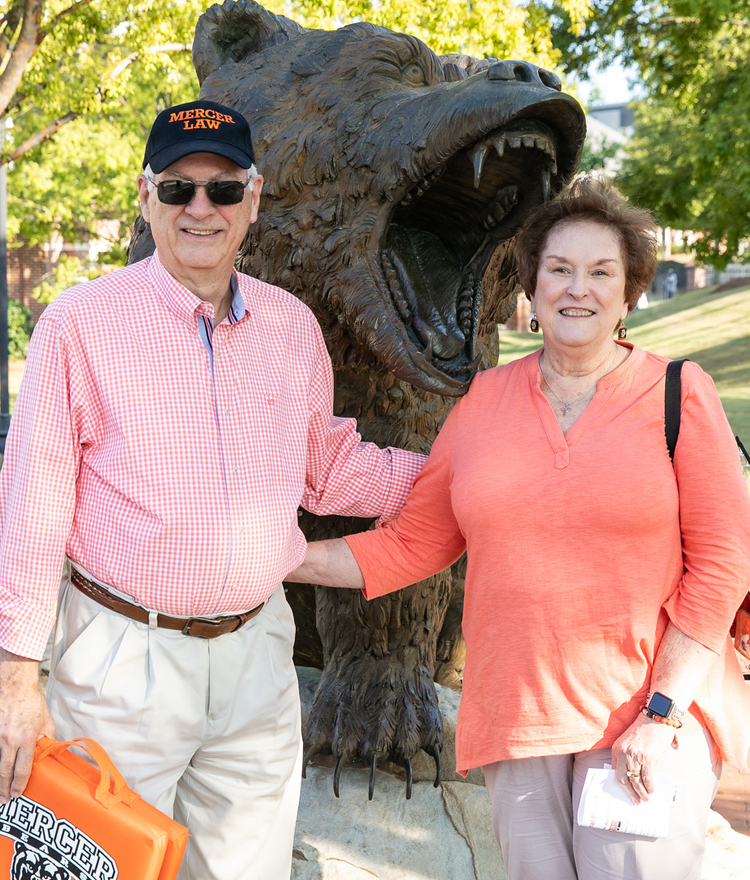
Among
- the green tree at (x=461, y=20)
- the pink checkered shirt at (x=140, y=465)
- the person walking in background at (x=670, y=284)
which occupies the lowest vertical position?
the person walking in background at (x=670, y=284)

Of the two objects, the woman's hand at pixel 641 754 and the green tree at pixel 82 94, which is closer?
the woman's hand at pixel 641 754

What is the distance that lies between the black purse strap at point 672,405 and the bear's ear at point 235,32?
5.89 feet

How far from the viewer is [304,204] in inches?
111

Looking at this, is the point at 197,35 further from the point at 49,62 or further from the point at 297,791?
the point at 49,62

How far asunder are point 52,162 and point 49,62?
6.66 metres

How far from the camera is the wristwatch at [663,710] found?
2.08 metres

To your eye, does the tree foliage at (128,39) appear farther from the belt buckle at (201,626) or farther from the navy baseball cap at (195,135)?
the belt buckle at (201,626)

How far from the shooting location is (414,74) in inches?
114

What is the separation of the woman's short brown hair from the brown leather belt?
1153 mm

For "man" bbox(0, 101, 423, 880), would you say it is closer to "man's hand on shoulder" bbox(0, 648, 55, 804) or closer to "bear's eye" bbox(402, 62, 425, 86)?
"man's hand on shoulder" bbox(0, 648, 55, 804)

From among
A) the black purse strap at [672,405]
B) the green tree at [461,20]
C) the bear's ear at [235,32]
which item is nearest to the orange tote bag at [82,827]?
the black purse strap at [672,405]

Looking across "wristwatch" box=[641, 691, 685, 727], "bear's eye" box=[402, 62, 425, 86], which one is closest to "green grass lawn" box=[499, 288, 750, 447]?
"bear's eye" box=[402, 62, 425, 86]

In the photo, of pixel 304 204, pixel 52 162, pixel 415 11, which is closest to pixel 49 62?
pixel 415 11

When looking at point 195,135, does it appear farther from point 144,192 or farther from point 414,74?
point 414,74
